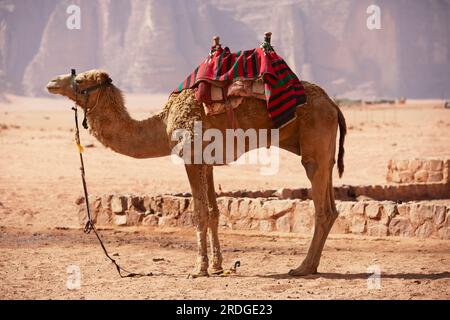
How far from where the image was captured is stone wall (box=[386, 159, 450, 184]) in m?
16.6

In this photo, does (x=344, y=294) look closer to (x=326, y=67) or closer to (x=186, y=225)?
(x=186, y=225)

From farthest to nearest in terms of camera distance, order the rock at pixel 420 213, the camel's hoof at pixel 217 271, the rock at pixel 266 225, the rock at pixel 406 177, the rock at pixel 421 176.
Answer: the rock at pixel 406 177, the rock at pixel 421 176, the rock at pixel 266 225, the rock at pixel 420 213, the camel's hoof at pixel 217 271

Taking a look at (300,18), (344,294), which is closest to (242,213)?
(344,294)

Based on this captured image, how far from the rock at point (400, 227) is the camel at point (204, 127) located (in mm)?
2433

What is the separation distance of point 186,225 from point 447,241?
3896mm

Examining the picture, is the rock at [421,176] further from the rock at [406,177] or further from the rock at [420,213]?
the rock at [420,213]

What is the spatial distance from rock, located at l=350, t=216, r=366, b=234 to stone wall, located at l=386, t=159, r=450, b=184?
17.2ft

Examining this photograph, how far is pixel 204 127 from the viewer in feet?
29.0

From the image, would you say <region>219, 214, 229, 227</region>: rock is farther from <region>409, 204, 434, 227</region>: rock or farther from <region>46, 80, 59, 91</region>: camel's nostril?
<region>46, 80, 59, 91</region>: camel's nostril

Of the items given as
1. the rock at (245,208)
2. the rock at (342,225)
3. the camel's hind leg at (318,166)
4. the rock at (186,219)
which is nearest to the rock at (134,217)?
the rock at (186,219)

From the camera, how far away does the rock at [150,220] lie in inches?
499

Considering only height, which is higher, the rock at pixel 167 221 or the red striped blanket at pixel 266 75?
the red striped blanket at pixel 266 75

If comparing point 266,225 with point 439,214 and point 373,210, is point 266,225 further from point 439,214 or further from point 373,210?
point 439,214

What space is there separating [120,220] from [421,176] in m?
7.14
